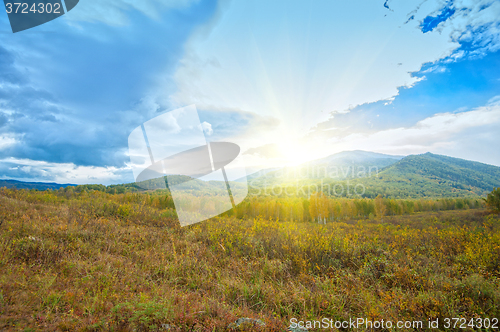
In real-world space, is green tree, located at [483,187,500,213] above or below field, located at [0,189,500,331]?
below

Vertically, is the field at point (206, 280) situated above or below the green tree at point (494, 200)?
above

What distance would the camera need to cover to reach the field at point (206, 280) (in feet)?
10.4

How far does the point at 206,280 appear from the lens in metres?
4.97

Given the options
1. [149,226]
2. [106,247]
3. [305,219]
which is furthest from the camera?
[305,219]

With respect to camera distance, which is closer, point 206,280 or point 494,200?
point 206,280

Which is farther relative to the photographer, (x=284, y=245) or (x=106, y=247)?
(x=284, y=245)

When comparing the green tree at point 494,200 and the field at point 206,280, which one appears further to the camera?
the green tree at point 494,200

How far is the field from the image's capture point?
3.18 metres

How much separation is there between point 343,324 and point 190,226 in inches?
325

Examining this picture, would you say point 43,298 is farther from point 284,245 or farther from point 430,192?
point 430,192

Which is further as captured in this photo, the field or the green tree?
the green tree

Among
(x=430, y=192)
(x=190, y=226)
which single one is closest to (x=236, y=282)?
(x=190, y=226)

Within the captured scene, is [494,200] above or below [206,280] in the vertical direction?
below

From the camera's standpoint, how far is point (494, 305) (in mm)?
3732
